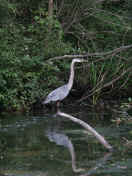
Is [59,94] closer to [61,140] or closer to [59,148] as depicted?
[61,140]

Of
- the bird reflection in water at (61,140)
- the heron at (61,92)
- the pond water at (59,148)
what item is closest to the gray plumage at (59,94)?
the heron at (61,92)

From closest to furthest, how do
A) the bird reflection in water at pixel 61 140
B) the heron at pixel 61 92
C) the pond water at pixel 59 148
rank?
1. the pond water at pixel 59 148
2. the bird reflection in water at pixel 61 140
3. the heron at pixel 61 92

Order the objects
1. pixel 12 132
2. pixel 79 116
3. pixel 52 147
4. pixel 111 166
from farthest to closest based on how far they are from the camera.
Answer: pixel 79 116
pixel 12 132
pixel 52 147
pixel 111 166

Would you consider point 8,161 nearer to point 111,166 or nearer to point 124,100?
point 111,166

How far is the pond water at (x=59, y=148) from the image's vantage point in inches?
260

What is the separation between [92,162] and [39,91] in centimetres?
545

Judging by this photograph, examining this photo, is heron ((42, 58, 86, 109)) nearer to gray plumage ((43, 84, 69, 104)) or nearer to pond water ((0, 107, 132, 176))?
gray plumage ((43, 84, 69, 104))

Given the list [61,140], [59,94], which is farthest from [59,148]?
[59,94]

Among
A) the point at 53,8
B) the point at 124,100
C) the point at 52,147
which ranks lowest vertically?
the point at 124,100

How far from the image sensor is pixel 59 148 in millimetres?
7926

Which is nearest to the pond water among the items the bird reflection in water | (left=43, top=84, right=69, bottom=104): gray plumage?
the bird reflection in water

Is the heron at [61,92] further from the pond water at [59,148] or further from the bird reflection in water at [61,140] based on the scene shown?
the bird reflection in water at [61,140]

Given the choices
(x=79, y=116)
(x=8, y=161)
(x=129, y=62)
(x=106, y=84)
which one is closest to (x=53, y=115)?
(x=79, y=116)

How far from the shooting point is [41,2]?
1447 cm
